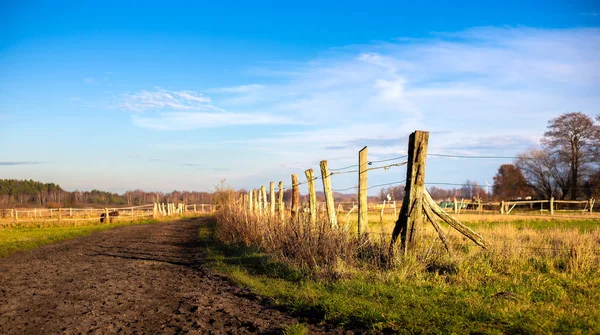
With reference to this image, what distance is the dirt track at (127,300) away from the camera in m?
6.37

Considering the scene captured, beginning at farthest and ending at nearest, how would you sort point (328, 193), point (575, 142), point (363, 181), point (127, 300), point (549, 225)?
1. point (575, 142)
2. point (549, 225)
3. point (328, 193)
4. point (363, 181)
5. point (127, 300)

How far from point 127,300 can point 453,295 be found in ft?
17.5

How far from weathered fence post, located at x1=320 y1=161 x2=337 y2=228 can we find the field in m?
0.49

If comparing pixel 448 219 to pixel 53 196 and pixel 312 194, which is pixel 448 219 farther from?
pixel 53 196

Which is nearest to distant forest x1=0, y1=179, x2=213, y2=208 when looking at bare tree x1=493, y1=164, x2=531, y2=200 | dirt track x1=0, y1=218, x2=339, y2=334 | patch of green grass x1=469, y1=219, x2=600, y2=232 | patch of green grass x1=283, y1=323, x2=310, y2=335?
bare tree x1=493, y1=164, x2=531, y2=200

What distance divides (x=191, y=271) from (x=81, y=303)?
3824mm

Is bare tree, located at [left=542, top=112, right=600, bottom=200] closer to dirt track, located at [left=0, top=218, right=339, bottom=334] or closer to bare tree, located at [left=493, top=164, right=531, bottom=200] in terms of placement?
bare tree, located at [left=493, top=164, right=531, bottom=200]

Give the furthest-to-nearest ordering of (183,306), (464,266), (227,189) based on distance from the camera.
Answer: (227,189)
(464,266)
(183,306)

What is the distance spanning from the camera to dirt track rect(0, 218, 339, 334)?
637 centimetres

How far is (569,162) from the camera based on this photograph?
2293 inches

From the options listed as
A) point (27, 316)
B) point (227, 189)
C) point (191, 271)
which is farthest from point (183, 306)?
point (227, 189)

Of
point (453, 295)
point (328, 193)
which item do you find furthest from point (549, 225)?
point (453, 295)

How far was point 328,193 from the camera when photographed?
37.0ft

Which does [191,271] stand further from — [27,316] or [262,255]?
[27,316]
